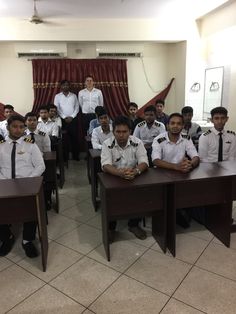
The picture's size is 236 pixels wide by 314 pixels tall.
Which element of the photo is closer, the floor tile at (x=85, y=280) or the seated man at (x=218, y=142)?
the floor tile at (x=85, y=280)

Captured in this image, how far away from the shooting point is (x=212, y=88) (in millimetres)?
5129

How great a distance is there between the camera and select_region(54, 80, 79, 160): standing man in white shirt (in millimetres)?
5293

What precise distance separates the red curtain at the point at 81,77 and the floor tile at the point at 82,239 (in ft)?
11.9

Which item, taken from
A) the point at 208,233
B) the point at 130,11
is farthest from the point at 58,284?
the point at 130,11

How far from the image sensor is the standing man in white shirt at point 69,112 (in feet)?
17.4

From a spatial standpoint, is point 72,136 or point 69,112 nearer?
point 69,112

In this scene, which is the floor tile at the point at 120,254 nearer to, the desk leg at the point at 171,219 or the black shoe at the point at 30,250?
the desk leg at the point at 171,219

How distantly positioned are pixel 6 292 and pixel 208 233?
1839 mm

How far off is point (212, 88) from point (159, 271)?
416 centimetres

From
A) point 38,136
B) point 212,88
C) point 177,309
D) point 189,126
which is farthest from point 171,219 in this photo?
point 212,88

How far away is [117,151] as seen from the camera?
8.10 feet

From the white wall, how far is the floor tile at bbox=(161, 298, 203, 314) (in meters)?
4.66

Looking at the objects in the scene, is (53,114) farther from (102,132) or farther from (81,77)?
(102,132)

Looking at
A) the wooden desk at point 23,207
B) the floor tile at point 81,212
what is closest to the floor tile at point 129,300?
the wooden desk at point 23,207
